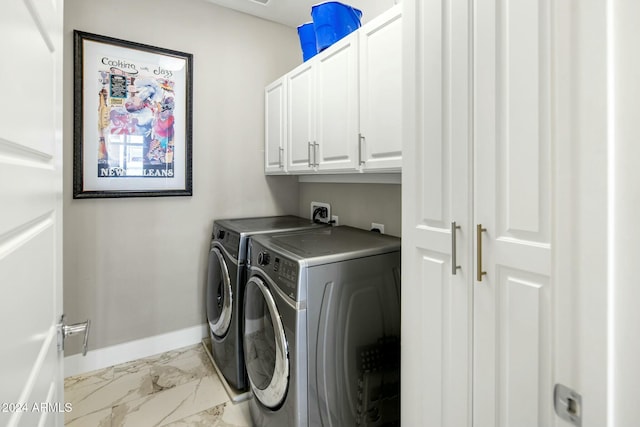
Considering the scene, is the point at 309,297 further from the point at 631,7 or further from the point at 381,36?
the point at 381,36

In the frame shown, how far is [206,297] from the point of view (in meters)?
2.50

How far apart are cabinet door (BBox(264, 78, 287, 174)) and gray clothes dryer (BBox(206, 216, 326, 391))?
54 centimetres

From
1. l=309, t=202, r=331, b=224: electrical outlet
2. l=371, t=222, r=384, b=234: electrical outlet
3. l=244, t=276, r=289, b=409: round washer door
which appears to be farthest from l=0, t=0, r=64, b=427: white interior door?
l=309, t=202, r=331, b=224: electrical outlet

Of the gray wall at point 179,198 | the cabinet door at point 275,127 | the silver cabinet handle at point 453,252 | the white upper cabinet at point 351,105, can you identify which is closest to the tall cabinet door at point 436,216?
the silver cabinet handle at point 453,252

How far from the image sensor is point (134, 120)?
2.20 meters

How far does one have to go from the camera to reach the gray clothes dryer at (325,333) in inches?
48.1

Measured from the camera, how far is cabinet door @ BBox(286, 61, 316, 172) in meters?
2.04

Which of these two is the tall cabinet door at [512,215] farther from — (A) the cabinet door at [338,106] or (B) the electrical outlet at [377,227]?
(B) the electrical outlet at [377,227]

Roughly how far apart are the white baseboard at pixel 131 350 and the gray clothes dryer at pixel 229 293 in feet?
1.02

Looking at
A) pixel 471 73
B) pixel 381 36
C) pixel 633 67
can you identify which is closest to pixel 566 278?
pixel 633 67

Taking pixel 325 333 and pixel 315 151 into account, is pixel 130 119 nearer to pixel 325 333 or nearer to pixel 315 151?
pixel 315 151

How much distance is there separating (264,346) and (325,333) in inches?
16.1

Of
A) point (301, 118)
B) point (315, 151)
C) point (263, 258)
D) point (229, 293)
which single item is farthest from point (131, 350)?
point (301, 118)

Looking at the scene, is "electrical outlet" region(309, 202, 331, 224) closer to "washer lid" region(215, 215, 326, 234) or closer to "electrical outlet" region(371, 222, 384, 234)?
"washer lid" region(215, 215, 326, 234)
